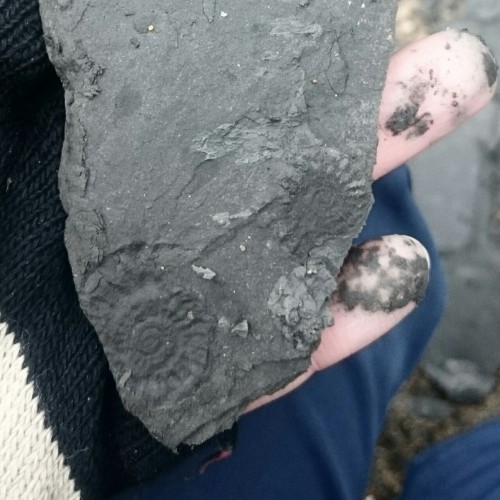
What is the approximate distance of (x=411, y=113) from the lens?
1.08 m

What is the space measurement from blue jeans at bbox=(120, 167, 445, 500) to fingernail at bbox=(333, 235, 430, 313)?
0.30 metres

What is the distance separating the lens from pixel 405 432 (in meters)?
1.97

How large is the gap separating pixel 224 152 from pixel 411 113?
0.31 m

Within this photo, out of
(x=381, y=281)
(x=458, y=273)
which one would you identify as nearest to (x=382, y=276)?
(x=381, y=281)

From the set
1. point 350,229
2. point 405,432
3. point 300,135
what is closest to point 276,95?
point 300,135

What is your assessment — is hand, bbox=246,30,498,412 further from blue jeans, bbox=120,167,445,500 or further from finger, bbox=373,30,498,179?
blue jeans, bbox=120,167,445,500

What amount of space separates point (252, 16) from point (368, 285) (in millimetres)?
423

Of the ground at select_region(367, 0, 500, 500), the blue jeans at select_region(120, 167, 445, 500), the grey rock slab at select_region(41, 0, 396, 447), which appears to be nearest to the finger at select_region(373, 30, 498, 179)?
the grey rock slab at select_region(41, 0, 396, 447)

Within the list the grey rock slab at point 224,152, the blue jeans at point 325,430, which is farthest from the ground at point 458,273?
the grey rock slab at point 224,152

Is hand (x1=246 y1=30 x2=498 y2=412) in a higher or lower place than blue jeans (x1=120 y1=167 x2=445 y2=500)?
higher

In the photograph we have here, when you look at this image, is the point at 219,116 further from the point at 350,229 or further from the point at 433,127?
the point at 433,127

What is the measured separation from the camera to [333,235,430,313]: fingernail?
1067mm

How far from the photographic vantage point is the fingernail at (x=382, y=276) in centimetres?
107

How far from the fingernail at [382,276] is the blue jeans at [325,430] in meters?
0.30
